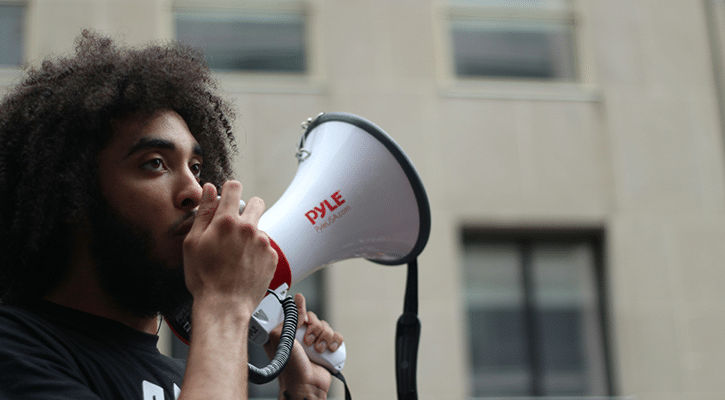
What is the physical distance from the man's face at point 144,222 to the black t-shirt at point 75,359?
3.2 inches

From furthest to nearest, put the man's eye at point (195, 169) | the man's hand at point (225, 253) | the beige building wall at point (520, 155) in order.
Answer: the beige building wall at point (520, 155), the man's eye at point (195, 169), the man's hand at point (225, 253)

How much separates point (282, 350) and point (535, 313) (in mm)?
4757

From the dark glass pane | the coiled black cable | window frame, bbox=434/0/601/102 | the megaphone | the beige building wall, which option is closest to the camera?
the coiled black cable

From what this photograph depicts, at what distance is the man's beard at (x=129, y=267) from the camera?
147 cm

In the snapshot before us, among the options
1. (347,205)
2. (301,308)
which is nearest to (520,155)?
(347,205)

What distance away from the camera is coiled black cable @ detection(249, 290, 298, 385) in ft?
4.73

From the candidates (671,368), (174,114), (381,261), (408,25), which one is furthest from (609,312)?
(174,114)

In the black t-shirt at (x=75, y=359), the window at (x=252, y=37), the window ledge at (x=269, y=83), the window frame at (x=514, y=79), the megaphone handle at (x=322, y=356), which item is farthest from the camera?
the window frame at (x=514, y=79)

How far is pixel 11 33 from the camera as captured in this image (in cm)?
568

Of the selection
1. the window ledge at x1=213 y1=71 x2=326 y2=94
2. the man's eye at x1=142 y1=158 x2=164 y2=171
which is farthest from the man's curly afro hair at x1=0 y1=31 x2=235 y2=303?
the window ledge at x1=213 y1=71 x2=326 y2=94

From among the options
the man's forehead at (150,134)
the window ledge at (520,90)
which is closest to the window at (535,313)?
the window ledge at (520,90)

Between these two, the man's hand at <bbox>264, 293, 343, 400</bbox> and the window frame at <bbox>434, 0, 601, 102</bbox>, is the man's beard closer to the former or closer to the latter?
the man's hand at <bbox>264, 293, 343, 400</bbox>

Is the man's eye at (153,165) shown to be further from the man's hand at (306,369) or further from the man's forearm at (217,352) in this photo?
the man's hand at (306,369)

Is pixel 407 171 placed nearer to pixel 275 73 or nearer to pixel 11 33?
pixel 275 73
